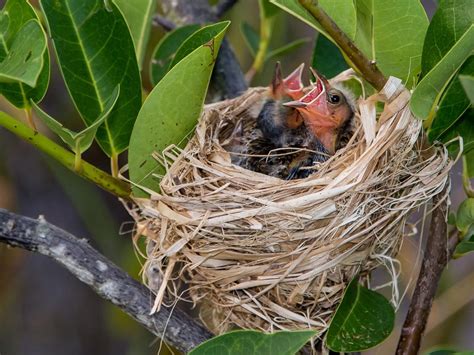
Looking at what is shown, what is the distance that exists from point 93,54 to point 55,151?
0.21 metres

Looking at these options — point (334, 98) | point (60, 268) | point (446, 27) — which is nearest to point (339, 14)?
point (446, 27)

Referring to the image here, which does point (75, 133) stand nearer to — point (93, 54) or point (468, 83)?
point (93, 54)

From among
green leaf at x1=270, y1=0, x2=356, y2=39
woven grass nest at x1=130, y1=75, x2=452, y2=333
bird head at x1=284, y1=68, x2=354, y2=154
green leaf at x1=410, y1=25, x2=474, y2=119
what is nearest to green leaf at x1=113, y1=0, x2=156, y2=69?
woven grass nest at x1=130, y1=75, x2=452, y2=333

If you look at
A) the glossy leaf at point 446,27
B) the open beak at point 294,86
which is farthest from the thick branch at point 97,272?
the open beak at point 294,86

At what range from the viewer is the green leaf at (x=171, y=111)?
1.60 m

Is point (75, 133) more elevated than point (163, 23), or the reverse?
point (75, 133)

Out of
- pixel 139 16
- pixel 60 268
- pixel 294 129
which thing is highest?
pixel 139 16

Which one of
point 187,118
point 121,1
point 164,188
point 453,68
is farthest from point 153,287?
point 453,68

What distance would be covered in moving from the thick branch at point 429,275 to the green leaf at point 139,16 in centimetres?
74

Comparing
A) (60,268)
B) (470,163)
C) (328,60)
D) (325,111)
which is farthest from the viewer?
(60,268)

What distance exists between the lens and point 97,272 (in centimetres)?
161

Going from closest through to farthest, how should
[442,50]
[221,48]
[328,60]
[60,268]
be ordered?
[442,50]
[328,60]
[221,48]
[60,268]

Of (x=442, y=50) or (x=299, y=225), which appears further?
(x=299, y=225)

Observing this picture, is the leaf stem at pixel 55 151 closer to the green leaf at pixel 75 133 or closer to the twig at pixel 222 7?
the green leaf at pixel 75 133
